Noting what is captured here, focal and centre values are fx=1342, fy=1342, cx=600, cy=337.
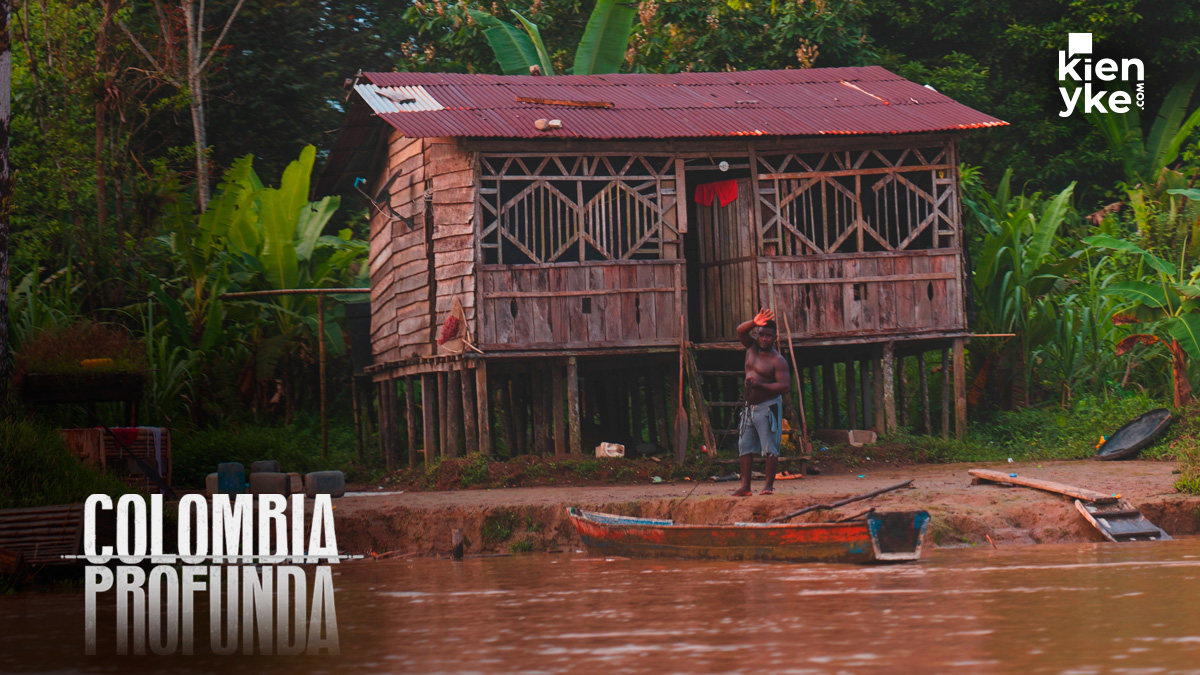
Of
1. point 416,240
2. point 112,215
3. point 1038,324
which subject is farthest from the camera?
point 112,215

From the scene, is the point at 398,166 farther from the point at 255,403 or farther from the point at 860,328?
the point at 860,328

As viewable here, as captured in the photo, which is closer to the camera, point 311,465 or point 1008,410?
point 311,465

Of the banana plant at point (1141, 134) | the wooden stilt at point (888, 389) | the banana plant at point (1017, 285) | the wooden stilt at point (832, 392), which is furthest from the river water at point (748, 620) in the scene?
the banana plant at point (1141, 134)

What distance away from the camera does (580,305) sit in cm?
1451

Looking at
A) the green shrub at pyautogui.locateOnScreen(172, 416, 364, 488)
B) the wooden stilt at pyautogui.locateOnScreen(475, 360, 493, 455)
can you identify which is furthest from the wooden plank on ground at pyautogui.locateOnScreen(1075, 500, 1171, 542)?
the green shrub at pyautogui.locateOnScreen(172, 416, 364, 488)

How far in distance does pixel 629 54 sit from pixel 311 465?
959 centimetres

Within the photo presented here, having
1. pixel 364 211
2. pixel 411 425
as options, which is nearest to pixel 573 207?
pixel 411 425

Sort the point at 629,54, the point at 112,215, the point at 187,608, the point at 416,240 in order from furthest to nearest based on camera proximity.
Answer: the point at 629,54 → the point at 112,215 → the point at 416,240 → the point at 187,608

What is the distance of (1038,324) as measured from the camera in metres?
16.8

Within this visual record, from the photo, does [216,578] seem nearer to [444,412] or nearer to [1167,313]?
[444,412]

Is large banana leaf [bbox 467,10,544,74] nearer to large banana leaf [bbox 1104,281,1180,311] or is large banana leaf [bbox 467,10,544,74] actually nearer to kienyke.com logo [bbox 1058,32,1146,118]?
kienyke.com logo [bbox 1058,32,1146,118]

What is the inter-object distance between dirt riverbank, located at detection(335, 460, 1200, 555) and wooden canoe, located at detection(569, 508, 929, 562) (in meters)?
1.28

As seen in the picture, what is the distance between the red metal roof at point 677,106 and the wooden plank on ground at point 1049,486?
14.7 feet

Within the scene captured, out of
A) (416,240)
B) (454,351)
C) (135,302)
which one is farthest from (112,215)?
(454,351)
